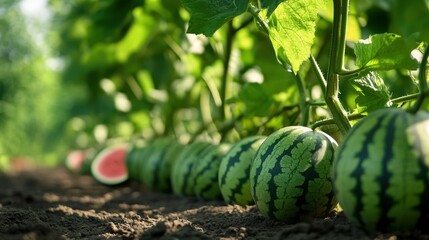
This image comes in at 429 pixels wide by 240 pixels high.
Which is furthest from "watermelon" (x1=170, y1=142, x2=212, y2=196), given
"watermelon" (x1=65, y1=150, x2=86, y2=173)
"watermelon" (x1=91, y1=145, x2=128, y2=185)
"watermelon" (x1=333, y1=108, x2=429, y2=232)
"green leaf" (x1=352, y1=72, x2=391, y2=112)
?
"watermelon" (x1=65, y1=150, x2=86, y2=173)

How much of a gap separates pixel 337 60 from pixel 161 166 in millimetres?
3267

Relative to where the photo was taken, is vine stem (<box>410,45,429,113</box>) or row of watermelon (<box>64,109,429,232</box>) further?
vine stem (<box>410,45,429,113</box>)

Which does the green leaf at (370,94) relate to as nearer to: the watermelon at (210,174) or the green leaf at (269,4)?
the green leaf at (269,4)

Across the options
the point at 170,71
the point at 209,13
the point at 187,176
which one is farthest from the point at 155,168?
the point at 209,13

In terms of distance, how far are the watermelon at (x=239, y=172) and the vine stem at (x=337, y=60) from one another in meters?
0.93

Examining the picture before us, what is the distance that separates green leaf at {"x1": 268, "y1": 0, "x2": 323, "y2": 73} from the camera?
2.89 metres

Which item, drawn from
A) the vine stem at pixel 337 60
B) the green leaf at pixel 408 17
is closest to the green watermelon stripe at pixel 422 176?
the vine stem at pixel 337 60

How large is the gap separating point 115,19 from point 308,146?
2957 millimetres

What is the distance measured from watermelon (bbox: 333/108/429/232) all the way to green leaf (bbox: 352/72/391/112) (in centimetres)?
54

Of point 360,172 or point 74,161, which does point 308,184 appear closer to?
point 360,172

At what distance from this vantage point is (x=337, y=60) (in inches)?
115

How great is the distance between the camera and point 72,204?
16.3 ft

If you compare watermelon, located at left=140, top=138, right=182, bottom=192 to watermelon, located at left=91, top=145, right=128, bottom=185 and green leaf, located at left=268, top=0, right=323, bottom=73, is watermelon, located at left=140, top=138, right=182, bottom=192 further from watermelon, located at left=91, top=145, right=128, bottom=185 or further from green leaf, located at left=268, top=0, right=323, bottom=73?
green leaf, located at left=268, top=0, right=323, bottom=73

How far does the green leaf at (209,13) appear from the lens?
284 cm
